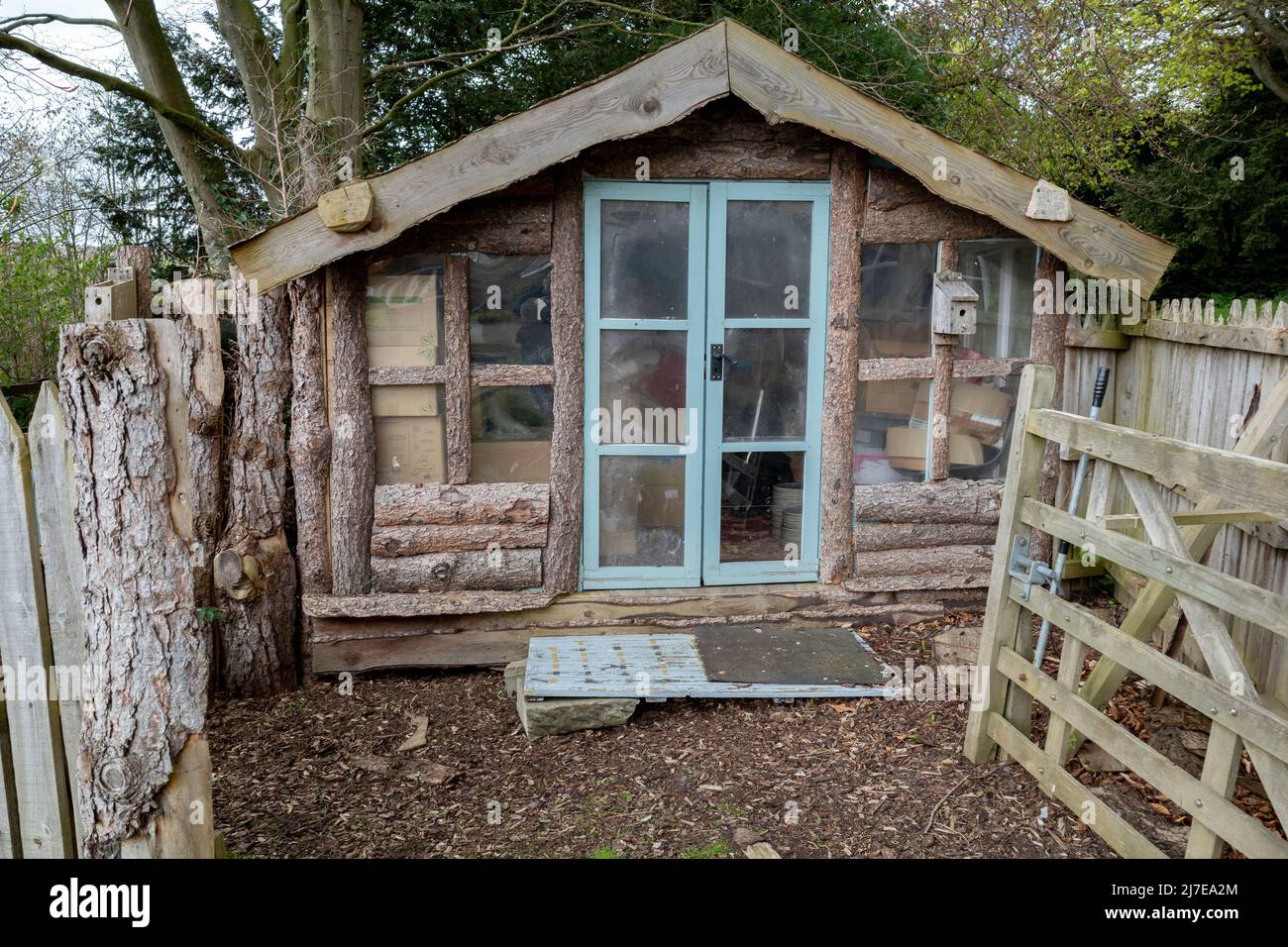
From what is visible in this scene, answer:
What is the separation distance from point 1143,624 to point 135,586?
3782mm

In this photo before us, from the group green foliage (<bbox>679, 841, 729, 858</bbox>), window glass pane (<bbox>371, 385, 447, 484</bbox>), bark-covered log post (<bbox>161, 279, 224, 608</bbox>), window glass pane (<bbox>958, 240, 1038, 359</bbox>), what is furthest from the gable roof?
green foliage (<bbox>679, 841, 729, 858</bbox>)

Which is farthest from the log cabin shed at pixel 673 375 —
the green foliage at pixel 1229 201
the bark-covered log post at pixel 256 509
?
the green foliage at pixel 1229 201

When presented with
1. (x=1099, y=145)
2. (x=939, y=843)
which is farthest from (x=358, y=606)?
(x=1099, y=145)

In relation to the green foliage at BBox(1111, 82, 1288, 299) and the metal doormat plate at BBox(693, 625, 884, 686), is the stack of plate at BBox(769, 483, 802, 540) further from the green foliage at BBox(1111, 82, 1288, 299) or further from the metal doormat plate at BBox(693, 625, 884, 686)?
the green foliage at BBox(1111, 82, 1288, 299)

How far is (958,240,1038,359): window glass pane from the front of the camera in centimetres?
628

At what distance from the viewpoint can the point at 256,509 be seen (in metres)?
5.79

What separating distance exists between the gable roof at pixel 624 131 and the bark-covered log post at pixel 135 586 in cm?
243

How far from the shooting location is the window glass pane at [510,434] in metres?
5.96

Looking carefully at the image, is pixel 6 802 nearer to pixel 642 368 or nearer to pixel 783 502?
pixel 642 368

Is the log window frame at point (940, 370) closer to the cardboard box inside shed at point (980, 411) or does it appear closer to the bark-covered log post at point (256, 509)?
the cardboard box inside shed at point (980, 411)

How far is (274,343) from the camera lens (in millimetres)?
5719

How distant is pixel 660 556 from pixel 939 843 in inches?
101

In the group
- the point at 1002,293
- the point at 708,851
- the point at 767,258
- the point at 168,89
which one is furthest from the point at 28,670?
the point at 168,89

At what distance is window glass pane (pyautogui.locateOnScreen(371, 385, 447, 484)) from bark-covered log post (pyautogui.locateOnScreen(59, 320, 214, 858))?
2826 mm
